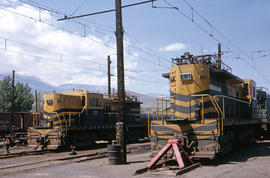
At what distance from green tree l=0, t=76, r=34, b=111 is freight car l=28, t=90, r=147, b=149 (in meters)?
36.5

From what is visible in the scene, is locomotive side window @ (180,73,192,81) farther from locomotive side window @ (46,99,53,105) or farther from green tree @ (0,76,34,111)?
green tree @ (0,76,34,111)

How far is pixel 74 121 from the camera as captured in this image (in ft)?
62.1

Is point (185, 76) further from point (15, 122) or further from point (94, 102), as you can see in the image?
point (15, 122)

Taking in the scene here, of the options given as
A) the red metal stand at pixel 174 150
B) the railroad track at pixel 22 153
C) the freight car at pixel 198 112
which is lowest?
the railroad track at pixel 22 153

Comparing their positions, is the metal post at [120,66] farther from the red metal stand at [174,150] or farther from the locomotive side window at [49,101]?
the locomotive side window at [49,101]

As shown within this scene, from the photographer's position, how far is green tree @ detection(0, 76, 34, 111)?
176 feet

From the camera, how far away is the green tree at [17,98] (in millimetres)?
53562

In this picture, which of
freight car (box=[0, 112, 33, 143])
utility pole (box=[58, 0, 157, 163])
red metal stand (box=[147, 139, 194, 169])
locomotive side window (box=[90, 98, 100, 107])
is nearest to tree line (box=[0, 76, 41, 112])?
freight car (box=[0, 112, 33, 143])

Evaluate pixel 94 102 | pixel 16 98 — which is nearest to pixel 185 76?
pixel 94 102

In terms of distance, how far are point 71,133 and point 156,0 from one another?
34.0ft

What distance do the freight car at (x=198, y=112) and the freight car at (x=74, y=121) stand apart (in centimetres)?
734

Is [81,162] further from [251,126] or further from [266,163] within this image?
[251,126]

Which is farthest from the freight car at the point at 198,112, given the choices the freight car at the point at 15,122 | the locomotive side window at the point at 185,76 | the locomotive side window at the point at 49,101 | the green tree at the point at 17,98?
the green tree at the point at 17,98

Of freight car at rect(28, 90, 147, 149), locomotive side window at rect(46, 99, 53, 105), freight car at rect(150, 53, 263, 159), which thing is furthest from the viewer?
locomotive side window at rect(46, 99, 53, 105)
